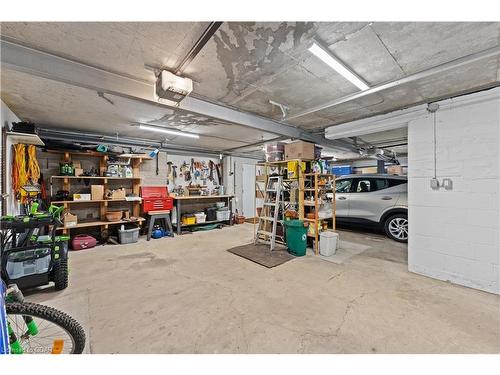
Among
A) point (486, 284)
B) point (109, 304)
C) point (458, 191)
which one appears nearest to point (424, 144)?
point (458, 191)

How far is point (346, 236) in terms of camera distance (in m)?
5.21

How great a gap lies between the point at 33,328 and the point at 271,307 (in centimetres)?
186

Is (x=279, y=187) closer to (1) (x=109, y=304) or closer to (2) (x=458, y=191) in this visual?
(2) (x=458, y=191)

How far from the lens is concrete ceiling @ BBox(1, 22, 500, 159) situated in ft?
5.35

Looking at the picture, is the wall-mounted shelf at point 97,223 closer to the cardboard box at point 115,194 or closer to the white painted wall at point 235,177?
the cardboard box at point 115,194

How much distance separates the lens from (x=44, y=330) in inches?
65.7

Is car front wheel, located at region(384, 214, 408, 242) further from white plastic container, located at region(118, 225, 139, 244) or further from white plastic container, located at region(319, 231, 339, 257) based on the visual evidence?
white plastic container, located at region(118, 225, 139, 244)

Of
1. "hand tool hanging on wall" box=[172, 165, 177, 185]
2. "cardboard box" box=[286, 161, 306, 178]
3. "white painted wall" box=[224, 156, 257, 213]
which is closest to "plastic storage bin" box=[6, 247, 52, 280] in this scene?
"cardboard box" box=[286, 161, 306, 178]

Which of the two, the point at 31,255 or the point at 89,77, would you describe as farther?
the point at 31,255

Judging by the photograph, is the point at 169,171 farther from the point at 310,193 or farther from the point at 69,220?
the point at 310,193

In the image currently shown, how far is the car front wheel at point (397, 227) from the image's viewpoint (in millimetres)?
4469

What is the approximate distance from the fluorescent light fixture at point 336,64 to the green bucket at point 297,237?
2.33 m

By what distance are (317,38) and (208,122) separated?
254 centimetres

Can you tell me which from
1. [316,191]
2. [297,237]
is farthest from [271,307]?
[316,191]
